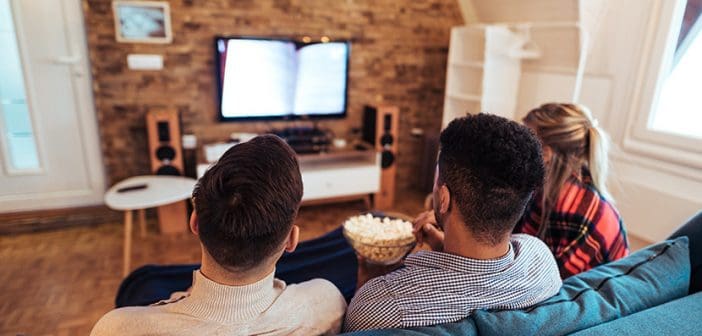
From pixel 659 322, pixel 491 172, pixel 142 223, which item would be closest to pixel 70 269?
pixel 142 223

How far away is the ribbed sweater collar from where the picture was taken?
820mm

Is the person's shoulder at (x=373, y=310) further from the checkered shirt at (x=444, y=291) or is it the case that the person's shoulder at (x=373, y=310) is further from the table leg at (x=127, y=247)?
the table leg at (x=127, y=247)

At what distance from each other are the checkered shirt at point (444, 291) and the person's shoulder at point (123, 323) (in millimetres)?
414

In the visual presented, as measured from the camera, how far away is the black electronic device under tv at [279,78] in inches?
121

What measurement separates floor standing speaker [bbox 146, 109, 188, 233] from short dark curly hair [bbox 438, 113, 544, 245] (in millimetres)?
2404

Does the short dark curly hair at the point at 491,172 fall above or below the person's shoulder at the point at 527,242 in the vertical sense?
above

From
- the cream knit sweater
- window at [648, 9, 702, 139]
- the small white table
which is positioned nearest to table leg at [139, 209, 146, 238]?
the small white table

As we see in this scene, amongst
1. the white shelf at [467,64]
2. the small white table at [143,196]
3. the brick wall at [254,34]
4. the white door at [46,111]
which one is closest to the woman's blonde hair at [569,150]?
the white shelf at [467,64]

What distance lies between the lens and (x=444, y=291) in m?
0.92

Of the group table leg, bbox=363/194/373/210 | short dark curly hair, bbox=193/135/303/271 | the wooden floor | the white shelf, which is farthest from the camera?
table leg, bbox=363/194/373/210

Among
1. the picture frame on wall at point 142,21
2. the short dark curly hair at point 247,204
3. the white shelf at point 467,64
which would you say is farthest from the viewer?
the white shelf at point 467,64

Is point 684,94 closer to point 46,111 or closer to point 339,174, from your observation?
point 339,174

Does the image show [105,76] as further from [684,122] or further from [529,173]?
[684,122]

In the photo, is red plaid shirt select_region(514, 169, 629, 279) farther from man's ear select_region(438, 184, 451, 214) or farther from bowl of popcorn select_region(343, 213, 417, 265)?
man's ear select_region(438, 184, 451, 214)
